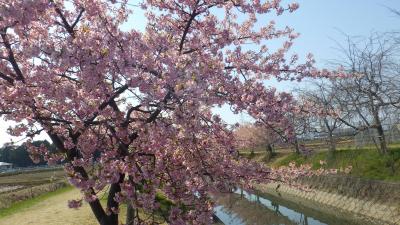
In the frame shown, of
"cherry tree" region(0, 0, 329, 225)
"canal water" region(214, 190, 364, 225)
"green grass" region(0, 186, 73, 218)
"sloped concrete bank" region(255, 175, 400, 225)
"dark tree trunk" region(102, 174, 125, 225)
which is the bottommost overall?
"canal water" region(214, 190, 364, 225)

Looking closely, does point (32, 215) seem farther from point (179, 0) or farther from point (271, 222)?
point (179, 0)

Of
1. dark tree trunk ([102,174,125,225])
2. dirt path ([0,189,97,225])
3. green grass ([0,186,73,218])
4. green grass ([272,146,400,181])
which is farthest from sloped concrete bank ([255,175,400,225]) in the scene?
green grass ([0,186,73,218])

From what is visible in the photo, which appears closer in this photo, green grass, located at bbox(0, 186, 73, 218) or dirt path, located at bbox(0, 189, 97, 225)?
dirt path, located at bbox(0, 189, 97, 225)

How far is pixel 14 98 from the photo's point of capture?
20.4 ft

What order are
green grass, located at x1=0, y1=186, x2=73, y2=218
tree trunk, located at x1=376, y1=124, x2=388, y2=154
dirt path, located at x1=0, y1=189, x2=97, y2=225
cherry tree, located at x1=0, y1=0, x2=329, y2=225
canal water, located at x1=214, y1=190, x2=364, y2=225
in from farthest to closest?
tree trunk, located at x1=376, y1=124, x2=388, y2=154
canal water, located at x1=214, y1=190, x2=364, y2=225
green grass, located at x1=0, y1=186, x2=73, y2=218
dirt path, located at x1=0, y1=189, x2=97, y2=225
cherry tree, located at x1=0, y1=0, x2=329, y2=225

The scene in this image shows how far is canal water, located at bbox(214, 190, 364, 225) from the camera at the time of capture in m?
25.9

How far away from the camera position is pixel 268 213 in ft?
98.0

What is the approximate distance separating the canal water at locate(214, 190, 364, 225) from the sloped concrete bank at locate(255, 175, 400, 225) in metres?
0.74

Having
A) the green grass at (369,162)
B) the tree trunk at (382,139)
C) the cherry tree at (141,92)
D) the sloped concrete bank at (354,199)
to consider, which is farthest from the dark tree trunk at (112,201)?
the tree trunk at (382,139)

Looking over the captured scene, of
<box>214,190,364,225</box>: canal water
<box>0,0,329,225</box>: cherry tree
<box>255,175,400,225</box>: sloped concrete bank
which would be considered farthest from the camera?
<box>214,190,364,225</box>: canal water

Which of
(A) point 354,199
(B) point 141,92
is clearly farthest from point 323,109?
(A) point 354,199

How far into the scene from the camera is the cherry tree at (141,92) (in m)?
6.12

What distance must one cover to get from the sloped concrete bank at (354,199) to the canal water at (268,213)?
0.74m

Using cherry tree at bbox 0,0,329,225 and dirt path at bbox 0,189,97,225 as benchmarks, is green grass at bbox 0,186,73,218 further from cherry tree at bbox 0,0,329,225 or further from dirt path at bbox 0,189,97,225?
cherry tree at bbox 0,0,329,225
